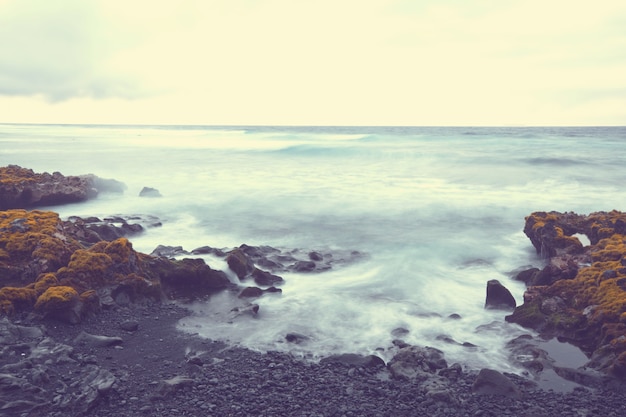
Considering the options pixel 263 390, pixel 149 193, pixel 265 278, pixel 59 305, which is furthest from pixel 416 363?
pixel 149 193

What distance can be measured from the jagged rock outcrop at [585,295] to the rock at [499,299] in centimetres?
36

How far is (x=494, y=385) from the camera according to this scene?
292 inches

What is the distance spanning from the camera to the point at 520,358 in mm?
8656

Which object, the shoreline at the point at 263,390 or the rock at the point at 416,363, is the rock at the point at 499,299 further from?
the shoreline at the point at 263,390

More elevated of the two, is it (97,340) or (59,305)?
(59,305)

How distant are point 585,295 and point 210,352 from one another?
7864 millimetres

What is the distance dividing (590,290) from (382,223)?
10.7m

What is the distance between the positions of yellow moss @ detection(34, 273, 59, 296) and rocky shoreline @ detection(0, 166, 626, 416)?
0.08 ft

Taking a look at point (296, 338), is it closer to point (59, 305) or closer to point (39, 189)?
point (59, 305)

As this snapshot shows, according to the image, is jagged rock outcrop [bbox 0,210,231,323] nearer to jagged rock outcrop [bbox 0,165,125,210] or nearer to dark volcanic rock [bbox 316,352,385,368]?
dark volcanic rock [bbox 316,352,385,368]

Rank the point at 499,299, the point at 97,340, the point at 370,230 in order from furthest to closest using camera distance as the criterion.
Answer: the point at 370,230
the point at 499,299
the point at 97,340

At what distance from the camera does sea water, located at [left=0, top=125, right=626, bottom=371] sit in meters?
9.95

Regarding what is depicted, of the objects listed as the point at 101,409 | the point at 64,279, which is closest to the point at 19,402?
the point at 101,409

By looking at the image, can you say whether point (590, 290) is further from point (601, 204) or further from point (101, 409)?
point (601, 204)
